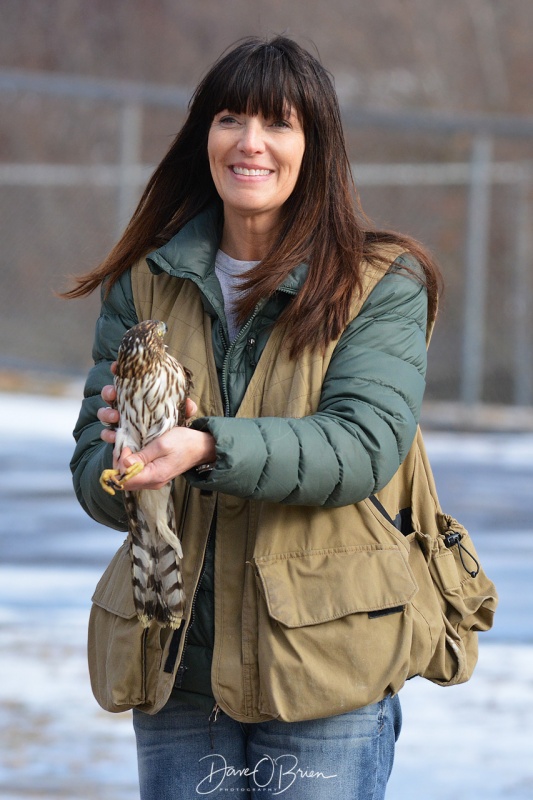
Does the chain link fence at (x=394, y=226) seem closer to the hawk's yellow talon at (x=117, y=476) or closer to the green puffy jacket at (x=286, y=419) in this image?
the green puffy jacket at (x=286, y=419)

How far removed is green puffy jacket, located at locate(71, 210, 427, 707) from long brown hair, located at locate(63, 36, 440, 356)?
42mm

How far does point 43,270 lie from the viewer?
43.3 feet

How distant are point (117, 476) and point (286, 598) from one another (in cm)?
41

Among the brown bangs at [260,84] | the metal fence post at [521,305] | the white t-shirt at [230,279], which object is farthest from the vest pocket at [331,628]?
the metal fence post at [521,305]

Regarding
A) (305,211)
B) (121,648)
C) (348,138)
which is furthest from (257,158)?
(348,138)

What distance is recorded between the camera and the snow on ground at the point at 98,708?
4418mm

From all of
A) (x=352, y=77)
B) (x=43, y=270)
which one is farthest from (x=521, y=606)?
(x=352, y=77)

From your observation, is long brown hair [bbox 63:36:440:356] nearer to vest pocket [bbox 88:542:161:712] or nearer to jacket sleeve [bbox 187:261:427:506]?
jacket sleeve [bbox 187:261:427:506]

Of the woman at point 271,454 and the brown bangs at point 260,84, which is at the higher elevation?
the brown bangs at point 260,84

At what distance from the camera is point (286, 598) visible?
2.59 metres

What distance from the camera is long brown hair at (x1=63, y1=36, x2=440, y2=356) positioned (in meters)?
2.72

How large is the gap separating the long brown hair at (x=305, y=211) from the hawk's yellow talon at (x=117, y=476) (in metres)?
0.44

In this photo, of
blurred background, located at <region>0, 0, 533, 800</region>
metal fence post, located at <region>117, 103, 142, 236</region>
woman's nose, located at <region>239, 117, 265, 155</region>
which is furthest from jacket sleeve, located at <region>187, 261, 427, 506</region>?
metal fence post, located at <region>117, 103, 142, 236</region>

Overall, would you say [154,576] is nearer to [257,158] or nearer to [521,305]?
[257,158]
